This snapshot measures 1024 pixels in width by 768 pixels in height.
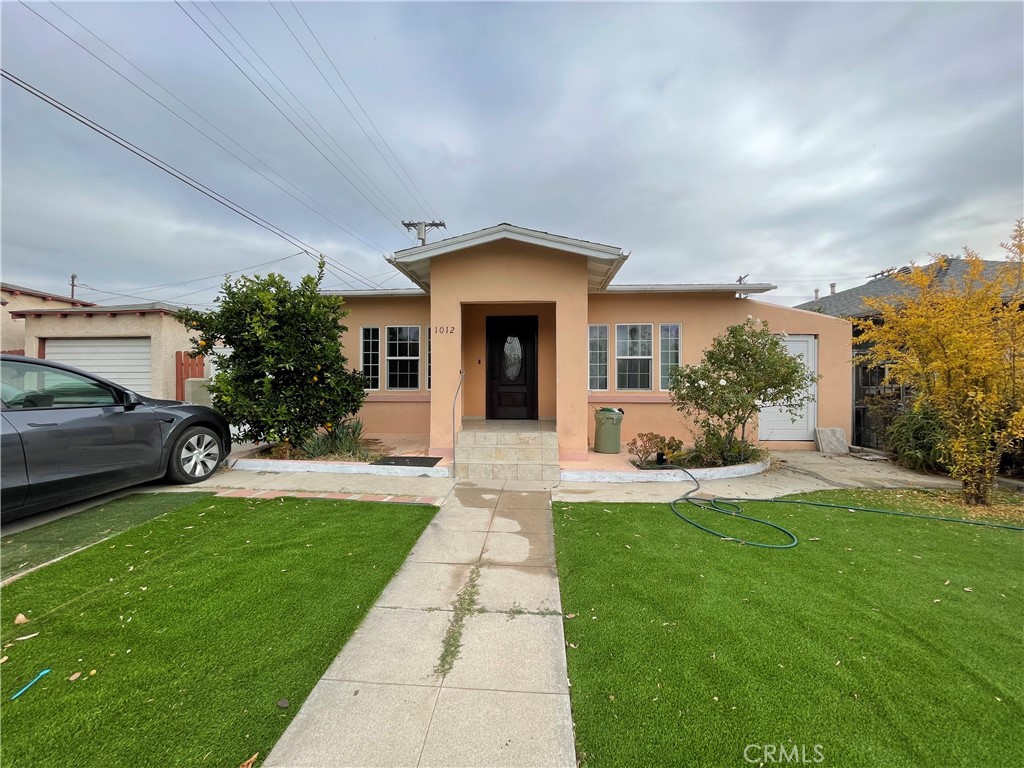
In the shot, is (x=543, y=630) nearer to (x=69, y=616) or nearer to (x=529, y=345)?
(x=69, y=616)

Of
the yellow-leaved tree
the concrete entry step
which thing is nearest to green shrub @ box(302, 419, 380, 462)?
the concrete entry step

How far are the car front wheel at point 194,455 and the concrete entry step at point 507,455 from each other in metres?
3.49

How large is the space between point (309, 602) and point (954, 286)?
817cm

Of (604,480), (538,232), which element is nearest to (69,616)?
(604,480)

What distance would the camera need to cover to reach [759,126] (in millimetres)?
8781

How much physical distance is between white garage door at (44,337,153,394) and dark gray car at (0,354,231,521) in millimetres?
5712

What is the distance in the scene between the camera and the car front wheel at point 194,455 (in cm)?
529

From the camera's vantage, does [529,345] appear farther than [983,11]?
Yes

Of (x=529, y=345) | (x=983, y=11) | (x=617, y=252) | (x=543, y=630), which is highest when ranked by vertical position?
(x=983, y=11)

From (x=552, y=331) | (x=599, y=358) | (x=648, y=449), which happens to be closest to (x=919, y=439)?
(x=648, y=449)

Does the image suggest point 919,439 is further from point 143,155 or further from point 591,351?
point 143,155

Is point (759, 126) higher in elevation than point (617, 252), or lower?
higher

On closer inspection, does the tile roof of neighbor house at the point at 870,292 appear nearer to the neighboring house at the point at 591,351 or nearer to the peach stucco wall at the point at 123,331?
the neighboring house at the point at 591,351

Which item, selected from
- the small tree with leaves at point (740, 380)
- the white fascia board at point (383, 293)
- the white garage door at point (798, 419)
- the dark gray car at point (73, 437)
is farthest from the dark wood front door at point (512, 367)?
the dark gray car at point (73, 437)
